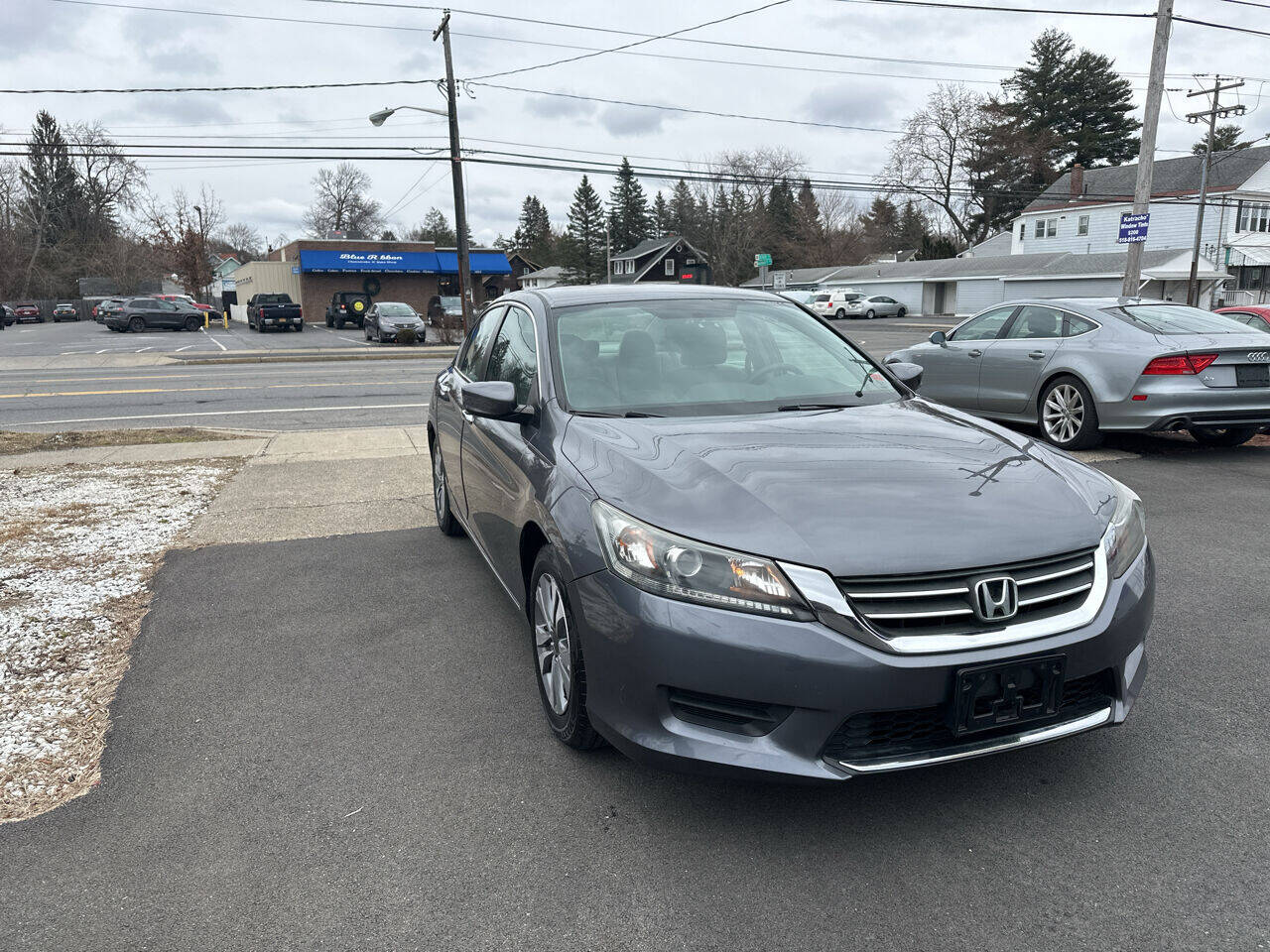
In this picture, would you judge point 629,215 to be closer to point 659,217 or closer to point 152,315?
point 659,217

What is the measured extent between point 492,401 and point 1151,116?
690 inches

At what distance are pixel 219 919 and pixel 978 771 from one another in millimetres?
2320

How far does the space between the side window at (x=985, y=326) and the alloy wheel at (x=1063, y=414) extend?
3.41 ft

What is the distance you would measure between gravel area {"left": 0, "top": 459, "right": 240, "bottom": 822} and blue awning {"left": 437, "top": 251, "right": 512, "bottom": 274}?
4786 cm

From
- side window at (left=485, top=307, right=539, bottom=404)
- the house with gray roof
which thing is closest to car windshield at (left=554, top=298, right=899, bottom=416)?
side window at (left=485, top=307, right=539, bottom=404)

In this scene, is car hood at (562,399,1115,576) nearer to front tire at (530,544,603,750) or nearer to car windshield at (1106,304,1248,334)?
front tire at (530,544,603,750)

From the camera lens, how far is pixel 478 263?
2144 inches

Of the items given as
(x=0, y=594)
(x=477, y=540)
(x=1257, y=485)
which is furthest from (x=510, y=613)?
(x=1257, y=485)

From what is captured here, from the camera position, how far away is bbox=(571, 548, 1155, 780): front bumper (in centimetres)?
236

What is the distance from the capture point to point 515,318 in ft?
15.1

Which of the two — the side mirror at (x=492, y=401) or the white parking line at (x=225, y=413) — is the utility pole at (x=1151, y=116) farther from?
the side mirror at (x=492, y=401)

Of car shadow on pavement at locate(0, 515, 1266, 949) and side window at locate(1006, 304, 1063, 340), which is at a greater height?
side window at locate(1006, 304, 1063, 340)

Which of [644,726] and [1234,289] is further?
[1234,289]

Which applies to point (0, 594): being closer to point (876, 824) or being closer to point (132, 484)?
point (132, 484)
